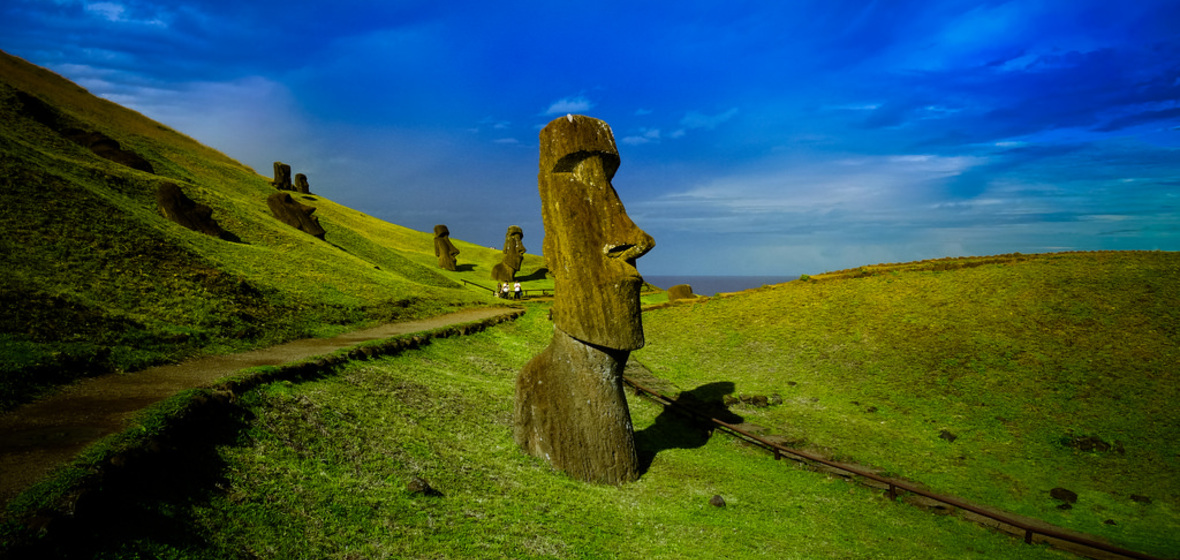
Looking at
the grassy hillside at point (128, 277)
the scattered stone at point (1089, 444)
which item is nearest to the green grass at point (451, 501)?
the grassy hillside at point (128, 277)

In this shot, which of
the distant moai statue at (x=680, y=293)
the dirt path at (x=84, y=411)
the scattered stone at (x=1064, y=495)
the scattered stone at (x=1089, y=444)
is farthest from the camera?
the distant moai statue at (x=680, y=293)

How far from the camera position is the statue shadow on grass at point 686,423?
1462cm

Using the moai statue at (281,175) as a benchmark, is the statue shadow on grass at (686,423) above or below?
below

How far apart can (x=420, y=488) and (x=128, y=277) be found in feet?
52.1

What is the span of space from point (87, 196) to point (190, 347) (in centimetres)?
1507

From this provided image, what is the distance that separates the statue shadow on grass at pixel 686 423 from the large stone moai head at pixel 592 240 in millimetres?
3693

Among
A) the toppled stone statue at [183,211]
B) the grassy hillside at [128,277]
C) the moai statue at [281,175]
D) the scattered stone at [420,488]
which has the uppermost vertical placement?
the moai statue at [281,175]

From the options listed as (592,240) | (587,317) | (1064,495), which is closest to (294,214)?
(592,240)

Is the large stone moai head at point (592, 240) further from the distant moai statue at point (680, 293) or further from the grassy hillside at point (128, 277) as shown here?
the distant moai statue at point (680, 293)

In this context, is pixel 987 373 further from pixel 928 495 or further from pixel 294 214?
pixel 294 214

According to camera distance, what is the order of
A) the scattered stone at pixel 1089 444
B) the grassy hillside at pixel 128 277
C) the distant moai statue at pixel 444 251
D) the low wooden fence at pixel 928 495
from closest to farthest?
1. the low wooden fence at pixel 928 495
2. the grassy hillside at pixel 128 277
3. the scattered stone at pixel 1089 444
4. the distant moai statue at pixel 444 251

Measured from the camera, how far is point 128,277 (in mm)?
18156

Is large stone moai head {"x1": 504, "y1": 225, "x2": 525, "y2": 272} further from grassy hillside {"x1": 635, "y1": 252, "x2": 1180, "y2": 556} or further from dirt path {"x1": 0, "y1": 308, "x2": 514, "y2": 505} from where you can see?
dirt path {"x1": 0, "y1": 308, "x2": 514, "y2": 505}

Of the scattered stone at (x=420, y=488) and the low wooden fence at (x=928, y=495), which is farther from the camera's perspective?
the low wooden fence at (x=928, y=495)
